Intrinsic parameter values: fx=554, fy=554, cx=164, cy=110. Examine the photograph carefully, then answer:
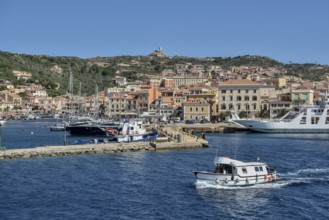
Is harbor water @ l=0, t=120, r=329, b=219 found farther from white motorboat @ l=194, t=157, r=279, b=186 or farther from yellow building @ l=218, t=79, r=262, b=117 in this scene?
yellow building @ l=218, t=79, r=262, b=117

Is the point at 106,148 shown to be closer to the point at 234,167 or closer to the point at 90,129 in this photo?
the point at 234,167

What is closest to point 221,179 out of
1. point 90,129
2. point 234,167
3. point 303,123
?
point 234,167

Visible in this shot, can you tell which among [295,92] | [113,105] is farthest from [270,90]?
[113,105]

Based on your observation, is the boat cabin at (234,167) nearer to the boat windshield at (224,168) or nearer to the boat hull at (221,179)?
the boat windshield at (224,168)

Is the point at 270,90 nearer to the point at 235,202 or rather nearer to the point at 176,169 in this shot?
the point at 176,169

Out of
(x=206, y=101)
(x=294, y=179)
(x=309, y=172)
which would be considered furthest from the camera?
(x=206, y=101)

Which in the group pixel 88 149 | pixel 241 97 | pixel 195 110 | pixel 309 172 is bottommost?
pixel 309 172

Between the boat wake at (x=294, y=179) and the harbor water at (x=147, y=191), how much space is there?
0.06 meters

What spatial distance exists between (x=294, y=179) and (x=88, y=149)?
19.3 metres

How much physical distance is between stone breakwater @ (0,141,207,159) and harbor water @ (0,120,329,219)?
1600mm

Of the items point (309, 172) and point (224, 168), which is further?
point (309, 172)

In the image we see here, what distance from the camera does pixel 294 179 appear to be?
33.1 m

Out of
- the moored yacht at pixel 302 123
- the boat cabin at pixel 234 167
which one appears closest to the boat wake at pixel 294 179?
the boat cabin at pixel 234 167

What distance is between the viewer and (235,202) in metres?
26.6
